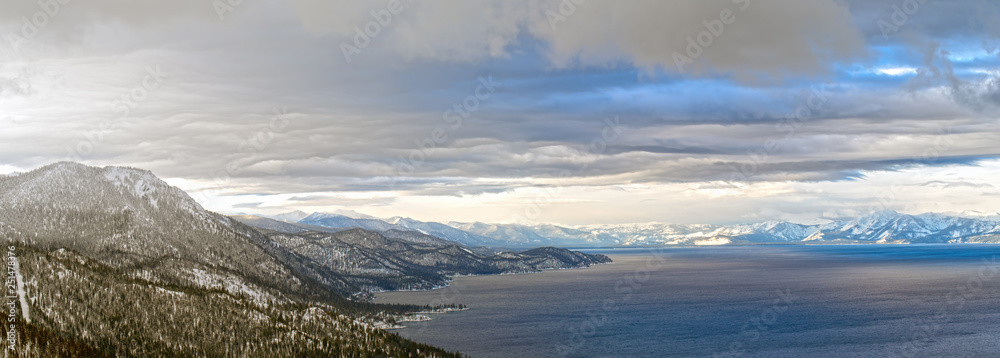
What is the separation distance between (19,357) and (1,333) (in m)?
14.3

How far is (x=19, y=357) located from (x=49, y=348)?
934 centimetres

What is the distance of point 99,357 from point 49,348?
12897 mm

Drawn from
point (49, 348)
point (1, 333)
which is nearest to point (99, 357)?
point (49, 348)

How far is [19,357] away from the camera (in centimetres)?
18438

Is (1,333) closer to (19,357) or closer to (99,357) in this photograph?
(19,357)

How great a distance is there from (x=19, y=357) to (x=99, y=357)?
18202 mm

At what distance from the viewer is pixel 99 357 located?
195 meters

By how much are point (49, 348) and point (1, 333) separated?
13173 mm

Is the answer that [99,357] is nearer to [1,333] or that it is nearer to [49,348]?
[49,348]

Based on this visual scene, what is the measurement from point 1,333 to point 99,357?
26.0 m

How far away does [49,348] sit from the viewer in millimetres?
193500
